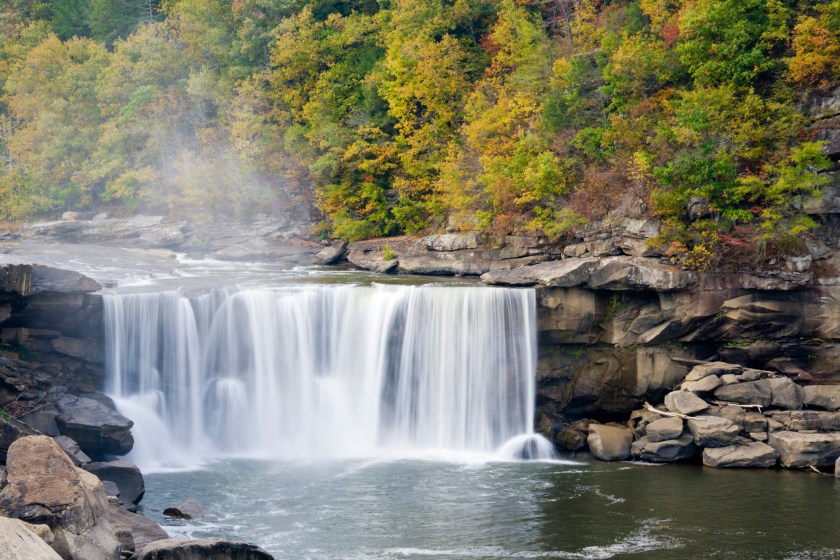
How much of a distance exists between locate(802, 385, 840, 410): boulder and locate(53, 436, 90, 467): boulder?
19.1 metres

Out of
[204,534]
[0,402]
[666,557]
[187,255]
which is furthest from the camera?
[187,255]

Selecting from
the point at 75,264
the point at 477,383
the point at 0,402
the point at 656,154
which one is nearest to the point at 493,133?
the point at 656,154

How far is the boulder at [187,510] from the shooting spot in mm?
18891

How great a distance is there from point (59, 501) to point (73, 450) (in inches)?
275

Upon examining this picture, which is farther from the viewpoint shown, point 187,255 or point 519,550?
point 187,255

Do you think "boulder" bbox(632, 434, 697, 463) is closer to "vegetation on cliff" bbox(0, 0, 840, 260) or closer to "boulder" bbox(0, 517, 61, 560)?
"vegetation on cliff" bbox(0, 0, 840, 260)

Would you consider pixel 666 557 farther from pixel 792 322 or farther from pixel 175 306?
pixel 175 306

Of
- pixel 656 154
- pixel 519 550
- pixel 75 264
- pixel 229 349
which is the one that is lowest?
pixel 519 550

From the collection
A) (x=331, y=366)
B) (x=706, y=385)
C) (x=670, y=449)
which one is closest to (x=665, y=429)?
(x=670, y=449)

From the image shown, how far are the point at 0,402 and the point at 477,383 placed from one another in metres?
13.4

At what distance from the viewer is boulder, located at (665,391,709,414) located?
23.7 m

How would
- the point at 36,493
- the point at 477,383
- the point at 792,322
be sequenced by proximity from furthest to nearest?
the point at 477,383, the point at 792,322, the point at 36,493

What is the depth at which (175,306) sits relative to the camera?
26.4 m

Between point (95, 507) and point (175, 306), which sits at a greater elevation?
point (175, 306)
